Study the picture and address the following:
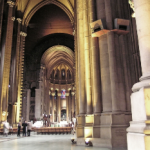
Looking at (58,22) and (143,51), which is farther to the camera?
(58,22)

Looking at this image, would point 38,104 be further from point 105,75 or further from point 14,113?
point 105,75

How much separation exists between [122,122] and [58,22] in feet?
99.7

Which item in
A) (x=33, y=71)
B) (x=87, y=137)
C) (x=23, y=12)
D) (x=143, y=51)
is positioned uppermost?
(x=23, y=12)

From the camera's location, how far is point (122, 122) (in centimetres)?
735

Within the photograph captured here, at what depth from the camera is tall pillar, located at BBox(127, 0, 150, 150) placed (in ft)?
A: 10.3

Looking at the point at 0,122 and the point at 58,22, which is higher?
the point at 58,22

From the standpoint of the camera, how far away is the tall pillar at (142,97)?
3131 millimetres

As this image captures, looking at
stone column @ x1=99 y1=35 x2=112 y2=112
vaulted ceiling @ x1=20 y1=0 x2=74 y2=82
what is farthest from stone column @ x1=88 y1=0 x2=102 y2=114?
vaulted ceiling @ x1=20 y1=0 x2=74 y2=82

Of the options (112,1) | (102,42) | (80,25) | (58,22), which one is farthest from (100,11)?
(58,22)

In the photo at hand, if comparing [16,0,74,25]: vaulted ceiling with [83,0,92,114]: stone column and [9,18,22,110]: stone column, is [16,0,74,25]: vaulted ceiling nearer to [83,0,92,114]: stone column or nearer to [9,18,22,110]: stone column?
[9,18,22,110]: stone column

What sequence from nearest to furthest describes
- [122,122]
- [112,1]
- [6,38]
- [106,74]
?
[122,122] < [106,74] < [112,1] < [6,38]

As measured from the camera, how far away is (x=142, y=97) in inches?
130

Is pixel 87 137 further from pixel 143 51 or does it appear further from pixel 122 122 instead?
pixel 143 51

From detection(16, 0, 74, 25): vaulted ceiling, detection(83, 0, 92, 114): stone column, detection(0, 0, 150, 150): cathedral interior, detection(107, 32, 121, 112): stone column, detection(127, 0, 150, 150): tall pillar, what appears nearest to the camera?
detection(127, 0, 150, 150): tall pillar
